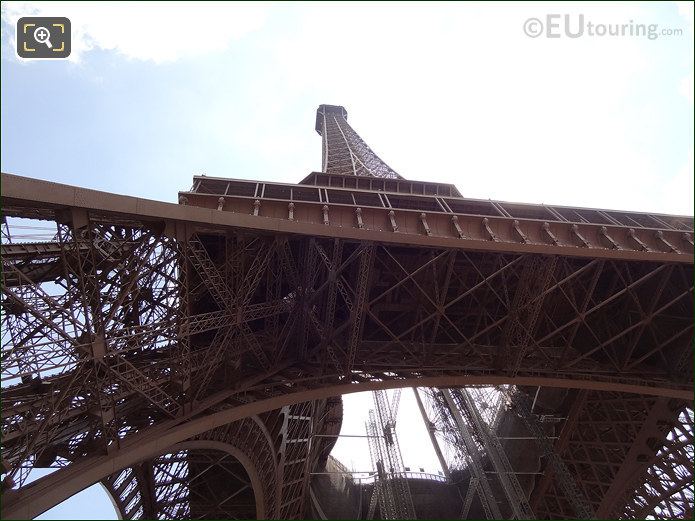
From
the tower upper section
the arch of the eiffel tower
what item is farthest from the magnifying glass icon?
the tower upper section

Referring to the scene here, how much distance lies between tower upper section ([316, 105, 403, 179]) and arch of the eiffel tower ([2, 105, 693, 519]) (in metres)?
12.5

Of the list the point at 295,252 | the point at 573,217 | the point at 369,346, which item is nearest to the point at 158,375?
the point at 295,252

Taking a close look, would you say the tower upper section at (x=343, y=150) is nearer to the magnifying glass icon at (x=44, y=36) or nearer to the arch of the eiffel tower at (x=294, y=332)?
the arch of the eiffel tower at (x=294, y=332)

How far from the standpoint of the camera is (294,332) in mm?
13195

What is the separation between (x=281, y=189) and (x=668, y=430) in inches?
698

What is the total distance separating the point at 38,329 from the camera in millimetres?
8008

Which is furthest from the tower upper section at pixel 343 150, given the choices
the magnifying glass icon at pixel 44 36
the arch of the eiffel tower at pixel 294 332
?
the magnifying glass icon at pixel 44 36

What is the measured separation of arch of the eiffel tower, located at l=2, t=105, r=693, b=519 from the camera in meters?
7.38

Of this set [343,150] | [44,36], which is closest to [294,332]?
[44,36]

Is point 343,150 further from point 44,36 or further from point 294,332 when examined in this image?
point 44,36

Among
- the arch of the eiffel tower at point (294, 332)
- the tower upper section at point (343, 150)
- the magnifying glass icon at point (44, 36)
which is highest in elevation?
the tower upper section at point (343, 150)

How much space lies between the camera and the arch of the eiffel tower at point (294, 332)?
7383 millimetres

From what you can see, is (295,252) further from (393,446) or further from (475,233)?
(393,446)

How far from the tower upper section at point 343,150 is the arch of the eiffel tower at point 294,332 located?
1251 cm
